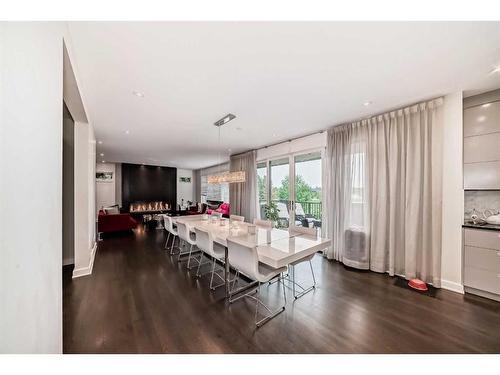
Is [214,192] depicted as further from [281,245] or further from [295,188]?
[281,245]

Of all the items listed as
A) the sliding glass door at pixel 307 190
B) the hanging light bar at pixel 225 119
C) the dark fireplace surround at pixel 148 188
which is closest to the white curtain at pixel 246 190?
the sliding glass door at pixel 307 190

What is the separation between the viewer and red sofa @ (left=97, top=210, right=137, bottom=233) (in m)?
5.29

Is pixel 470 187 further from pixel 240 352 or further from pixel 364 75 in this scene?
pixel 240 352

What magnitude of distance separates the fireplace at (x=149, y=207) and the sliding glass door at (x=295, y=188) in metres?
6.12

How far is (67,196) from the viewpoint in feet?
10.7

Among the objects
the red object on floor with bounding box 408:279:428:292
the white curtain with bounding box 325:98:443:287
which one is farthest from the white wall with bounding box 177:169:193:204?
the red object on floor with bounding box 408:279:428:292

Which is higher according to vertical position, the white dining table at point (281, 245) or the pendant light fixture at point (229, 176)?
the pendant light fixture at point (229, 176)

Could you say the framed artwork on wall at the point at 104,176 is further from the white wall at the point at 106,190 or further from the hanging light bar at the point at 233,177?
the hanging light bar at the point at 233,177

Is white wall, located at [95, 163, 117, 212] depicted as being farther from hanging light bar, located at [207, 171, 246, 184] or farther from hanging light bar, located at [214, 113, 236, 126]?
hanging light bar, located at [214, 113, 236, 126]

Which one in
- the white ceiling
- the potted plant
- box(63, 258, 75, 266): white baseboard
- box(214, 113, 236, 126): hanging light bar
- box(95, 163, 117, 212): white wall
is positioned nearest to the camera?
the white ceiling

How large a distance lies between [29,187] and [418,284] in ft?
12.2

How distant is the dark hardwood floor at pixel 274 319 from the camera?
5.23ft

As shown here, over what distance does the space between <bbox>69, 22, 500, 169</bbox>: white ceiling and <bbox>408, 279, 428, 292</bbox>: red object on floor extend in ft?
7.95
